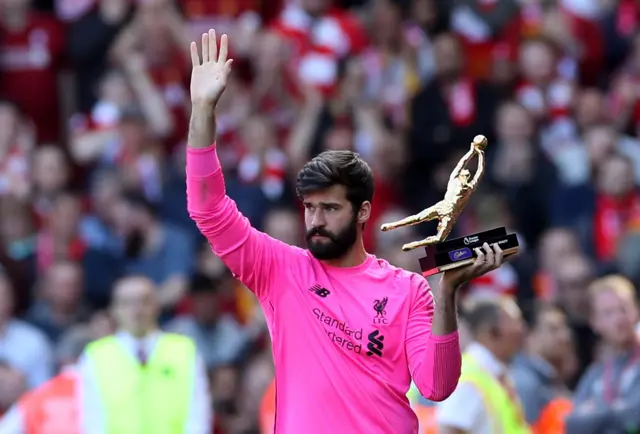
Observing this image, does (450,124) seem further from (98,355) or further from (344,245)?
(344,245)

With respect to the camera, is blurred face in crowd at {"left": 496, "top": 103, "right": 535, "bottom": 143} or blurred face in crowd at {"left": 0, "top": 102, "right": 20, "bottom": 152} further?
blurred face in crowd at {"left": 0, "top": 102, "right": 20, "bottom": 152}

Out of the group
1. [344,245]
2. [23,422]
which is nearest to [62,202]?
[23,422]

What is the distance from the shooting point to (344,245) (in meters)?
5.83

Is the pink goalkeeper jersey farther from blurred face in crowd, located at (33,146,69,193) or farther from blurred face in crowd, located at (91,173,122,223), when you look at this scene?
blurred face in crowd, located at (33,146,69,193)

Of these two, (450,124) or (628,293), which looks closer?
(628,293)

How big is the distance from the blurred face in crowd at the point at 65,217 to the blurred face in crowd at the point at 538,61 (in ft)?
14.1

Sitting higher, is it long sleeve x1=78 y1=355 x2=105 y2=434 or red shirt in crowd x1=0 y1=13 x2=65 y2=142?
red shirt in crowd x1=0 y1=13 x2=65 y2=142

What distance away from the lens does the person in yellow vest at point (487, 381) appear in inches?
312

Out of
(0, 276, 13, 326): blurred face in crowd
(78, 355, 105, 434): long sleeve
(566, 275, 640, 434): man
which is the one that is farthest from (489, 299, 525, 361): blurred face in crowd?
(0, 276, 13, 326): blurred face in crowd

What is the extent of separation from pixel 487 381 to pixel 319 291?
8.04ft

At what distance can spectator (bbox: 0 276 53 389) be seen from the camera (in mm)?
11125

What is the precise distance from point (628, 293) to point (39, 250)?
5.28 m

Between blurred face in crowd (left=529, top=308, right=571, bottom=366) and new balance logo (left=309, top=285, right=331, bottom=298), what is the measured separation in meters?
4.50

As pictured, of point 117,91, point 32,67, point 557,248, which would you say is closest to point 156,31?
point 117,91
